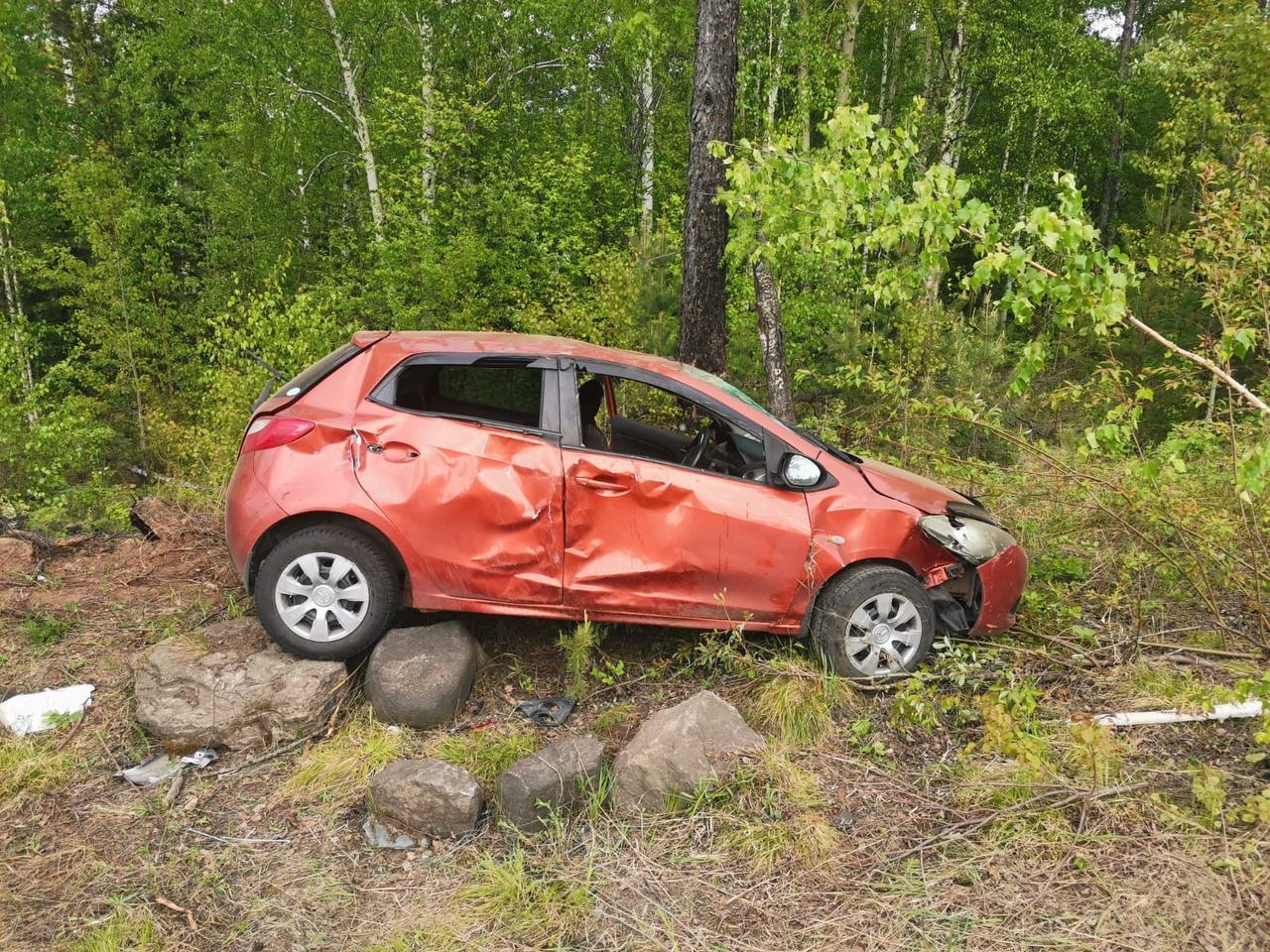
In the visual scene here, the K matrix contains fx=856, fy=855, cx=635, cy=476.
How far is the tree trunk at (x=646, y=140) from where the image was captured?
60.5ft

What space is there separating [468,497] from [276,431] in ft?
3.42

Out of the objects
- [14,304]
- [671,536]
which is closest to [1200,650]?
[671,536]

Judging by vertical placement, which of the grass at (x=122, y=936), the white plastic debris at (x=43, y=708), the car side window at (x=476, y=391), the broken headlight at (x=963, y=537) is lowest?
the grass at (x=122, y=936)

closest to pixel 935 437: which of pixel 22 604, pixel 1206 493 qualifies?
pixel 1206 493

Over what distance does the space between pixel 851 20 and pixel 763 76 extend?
2.33 metres

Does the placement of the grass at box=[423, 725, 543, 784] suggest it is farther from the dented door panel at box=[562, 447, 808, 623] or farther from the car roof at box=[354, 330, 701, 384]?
the car roof at box=[354, 330, 701, 384]

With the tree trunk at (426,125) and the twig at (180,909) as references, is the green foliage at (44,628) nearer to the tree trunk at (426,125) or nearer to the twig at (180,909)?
the twig at (180,909)

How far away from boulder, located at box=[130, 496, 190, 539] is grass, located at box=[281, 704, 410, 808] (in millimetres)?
2977

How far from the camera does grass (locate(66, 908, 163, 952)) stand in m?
2.91

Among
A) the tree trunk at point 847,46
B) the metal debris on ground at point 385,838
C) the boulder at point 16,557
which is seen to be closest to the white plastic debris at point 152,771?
the metal debris on ground at point 385,838

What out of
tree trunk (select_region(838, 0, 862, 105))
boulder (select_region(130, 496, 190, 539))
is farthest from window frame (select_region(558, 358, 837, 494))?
tree trunk (select_region(838, 0, 862, 105))

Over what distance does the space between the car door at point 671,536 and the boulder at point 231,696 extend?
4.47 feet

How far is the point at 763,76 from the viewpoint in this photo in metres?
13.8

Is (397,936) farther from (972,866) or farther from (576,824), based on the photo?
(972,866)
